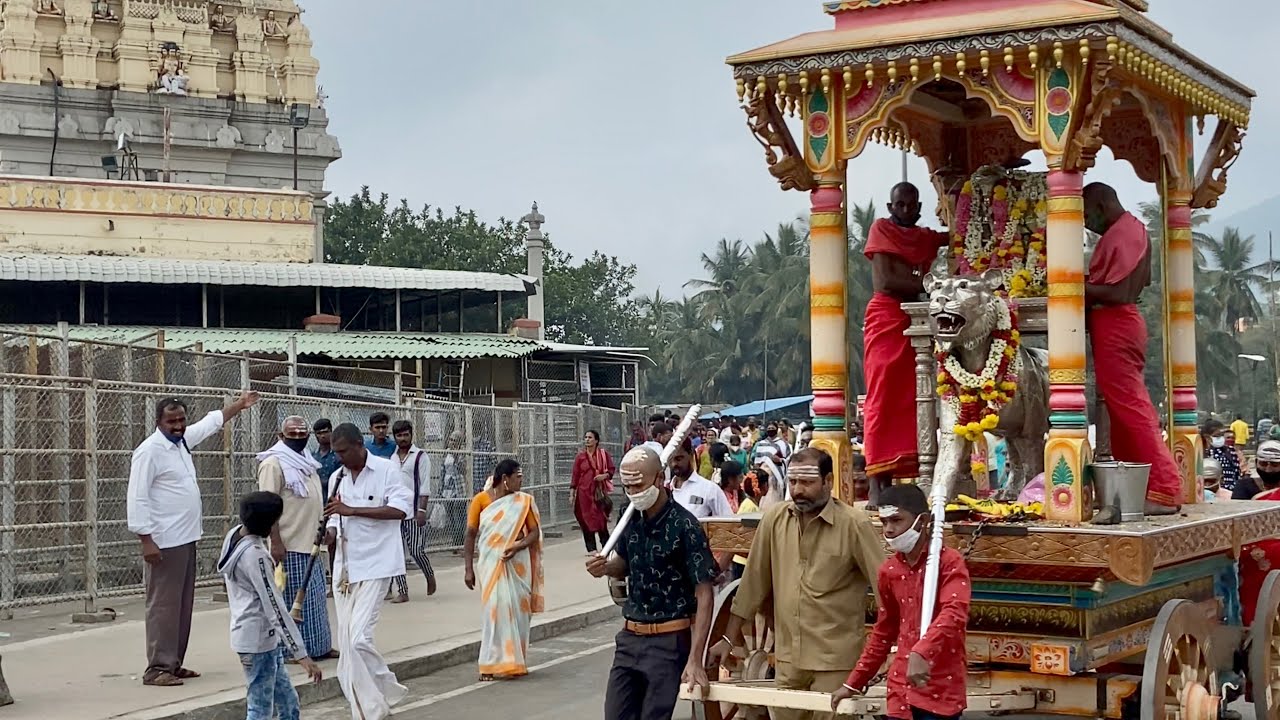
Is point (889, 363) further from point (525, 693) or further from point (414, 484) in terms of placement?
point (414, 484)

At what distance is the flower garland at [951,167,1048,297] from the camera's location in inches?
378

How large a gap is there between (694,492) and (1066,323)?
4.52 metres

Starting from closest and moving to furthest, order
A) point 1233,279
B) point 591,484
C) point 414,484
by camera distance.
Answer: point 414,484, point 591,484, point 1233,279

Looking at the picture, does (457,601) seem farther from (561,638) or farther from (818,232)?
(818,232)

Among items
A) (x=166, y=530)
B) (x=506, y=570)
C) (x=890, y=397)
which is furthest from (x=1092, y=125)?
(x=166, y=530)

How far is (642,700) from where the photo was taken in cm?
693

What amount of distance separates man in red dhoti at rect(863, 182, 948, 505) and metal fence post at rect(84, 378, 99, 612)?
756cm

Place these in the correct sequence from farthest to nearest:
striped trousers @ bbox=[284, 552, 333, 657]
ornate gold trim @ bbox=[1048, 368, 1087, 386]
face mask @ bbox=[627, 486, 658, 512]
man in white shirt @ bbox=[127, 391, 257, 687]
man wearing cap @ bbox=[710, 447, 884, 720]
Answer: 1. striped trousers @ bbox=[284, 552, 333, 657]
2. man in white shirt @ bbox=[127, 391, 257, 687]
3. ornate gold trim @ bbox=[1048, 368, 1087, 386]
4. face mask @ bbox=[627, 486, 658, 512]
5. man wearing cap @ bbox=[710, 447, 884, 720]

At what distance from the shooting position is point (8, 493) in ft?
44.8

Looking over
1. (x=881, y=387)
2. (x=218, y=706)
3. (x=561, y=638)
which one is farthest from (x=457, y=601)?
(x=881, y=387)

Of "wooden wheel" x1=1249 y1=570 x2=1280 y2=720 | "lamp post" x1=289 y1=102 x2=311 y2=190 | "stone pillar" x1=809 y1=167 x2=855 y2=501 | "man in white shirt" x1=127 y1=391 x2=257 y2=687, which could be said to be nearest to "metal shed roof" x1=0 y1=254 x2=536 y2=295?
"lamp post" x1=289 y1=102 x2=311 y2=190

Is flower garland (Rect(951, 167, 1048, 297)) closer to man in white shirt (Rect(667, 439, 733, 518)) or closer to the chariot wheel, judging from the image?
the chariot wheel

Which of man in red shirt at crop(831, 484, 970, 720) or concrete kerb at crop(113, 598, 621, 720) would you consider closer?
man in red shirt at crop(831, 484, 970, 720)

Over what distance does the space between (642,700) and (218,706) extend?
4.02 metres
